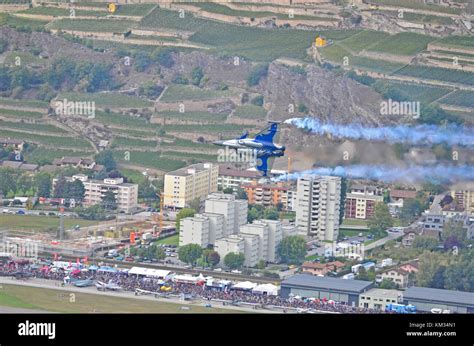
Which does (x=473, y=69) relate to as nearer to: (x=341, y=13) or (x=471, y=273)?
(x=341, y=13)

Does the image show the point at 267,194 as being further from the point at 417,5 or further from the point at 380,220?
the point at 417,5

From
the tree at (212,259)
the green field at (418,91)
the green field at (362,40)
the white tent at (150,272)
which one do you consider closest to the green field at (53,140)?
the green field at (418,91)

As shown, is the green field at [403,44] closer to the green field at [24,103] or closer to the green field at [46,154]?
the green field at [24,103]

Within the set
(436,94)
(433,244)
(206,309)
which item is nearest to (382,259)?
(433,244)

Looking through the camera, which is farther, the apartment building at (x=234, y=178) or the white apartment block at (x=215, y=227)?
the apartment building at (x=234, y=178)

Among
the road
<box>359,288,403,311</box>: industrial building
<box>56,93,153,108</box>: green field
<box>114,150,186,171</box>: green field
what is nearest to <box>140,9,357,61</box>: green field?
<box>56,93,153,108</box>: green field

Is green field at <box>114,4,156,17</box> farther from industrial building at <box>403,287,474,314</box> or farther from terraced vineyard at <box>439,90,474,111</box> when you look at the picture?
industrial building at <box>403,287,474,314</box>
